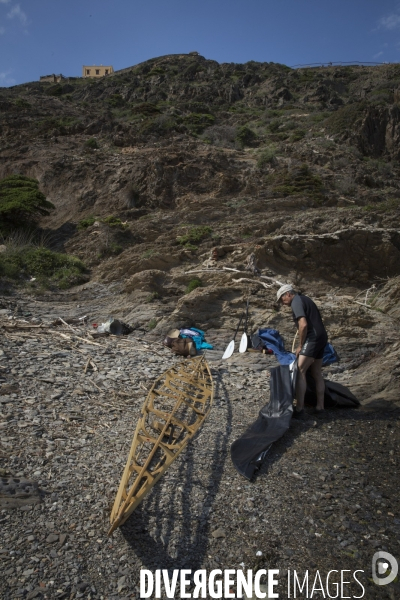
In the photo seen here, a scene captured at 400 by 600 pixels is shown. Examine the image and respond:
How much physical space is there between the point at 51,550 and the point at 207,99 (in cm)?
4057

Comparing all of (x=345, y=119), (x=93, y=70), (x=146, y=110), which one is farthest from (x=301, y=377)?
(x=93, y=70)

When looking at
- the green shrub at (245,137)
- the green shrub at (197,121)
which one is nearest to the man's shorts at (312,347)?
the green shrub at (245,137)

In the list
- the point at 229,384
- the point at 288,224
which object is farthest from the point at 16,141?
the point at 229,384

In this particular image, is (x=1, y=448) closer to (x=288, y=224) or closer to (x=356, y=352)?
(x=356, y=352)

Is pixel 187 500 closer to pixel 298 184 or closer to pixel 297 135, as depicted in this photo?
pixel 298 184

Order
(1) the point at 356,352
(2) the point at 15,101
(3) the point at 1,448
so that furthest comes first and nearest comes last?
1. (2) the point at 15,101
2. (1) the point at 356,352
3. (3) the point at 1,448

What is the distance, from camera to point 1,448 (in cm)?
385

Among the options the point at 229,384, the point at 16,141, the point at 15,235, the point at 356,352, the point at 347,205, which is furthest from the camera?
the point at 16,141

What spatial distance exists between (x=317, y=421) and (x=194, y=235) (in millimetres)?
9850

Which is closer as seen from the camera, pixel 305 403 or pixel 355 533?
pixel 355 533

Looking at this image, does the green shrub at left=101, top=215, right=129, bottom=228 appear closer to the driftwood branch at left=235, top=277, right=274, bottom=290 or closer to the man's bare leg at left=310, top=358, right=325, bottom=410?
the driftwood branch at left=235, top=277, right=274, bottom=290

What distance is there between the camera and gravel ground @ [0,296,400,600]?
257cm

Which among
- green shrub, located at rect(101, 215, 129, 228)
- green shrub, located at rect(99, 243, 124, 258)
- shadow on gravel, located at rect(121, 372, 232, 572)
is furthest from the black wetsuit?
green shrub, located at rect(101, 215, 129, 228)

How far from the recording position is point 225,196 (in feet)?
58.2
